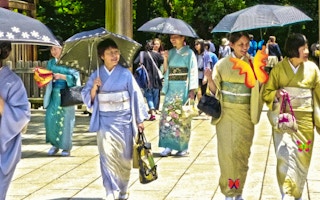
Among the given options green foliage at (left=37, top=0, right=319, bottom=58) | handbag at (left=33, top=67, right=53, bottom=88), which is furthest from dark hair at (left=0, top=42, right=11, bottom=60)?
green foliage at (left=37, top=0, right=319, bottom=58)

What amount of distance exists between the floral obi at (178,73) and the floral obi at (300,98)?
3.67 m

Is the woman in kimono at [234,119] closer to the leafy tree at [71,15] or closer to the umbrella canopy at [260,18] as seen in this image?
the umbrella canopy at [260,18]

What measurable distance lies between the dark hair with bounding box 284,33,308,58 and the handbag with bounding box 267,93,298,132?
40cm

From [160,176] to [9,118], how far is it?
3346mm

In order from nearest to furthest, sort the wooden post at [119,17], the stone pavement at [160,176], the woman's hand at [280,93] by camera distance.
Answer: the woman's hand at [280,93], the stone pavement at [160,176], the wooden post at [119,17]

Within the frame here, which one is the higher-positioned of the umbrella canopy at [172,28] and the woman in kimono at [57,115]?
the umbrella canopy at [172,28]

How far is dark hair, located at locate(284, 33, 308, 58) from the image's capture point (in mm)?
6434

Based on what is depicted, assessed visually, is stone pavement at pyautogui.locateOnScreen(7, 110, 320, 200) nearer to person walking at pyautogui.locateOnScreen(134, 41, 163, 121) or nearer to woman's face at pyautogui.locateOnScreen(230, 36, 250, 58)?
woman's face at pyautogui.locateOnScreen(230, 36, 250, 58)

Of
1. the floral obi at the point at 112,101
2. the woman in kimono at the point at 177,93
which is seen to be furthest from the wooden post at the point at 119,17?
the floral obi at the point at 112,101

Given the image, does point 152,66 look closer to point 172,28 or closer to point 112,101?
point 172,28

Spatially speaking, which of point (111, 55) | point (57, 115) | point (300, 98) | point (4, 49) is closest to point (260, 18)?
point (300, 98)

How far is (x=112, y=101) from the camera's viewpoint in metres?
6.97

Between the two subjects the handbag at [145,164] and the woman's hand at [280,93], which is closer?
the woman's hand at [280,93]

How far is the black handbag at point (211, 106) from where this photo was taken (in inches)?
264
